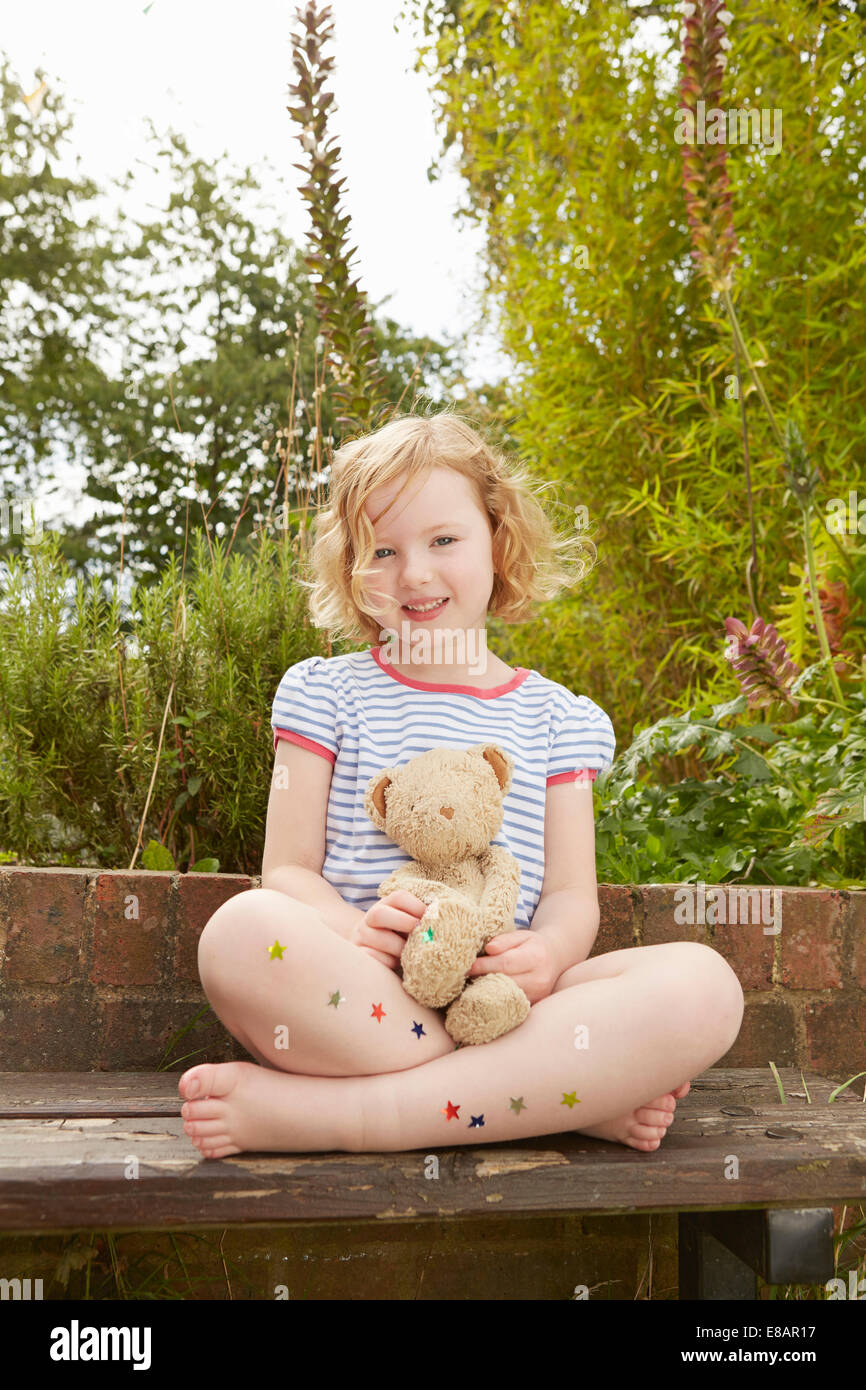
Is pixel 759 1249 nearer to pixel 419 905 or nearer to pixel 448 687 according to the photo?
pixel 419 905

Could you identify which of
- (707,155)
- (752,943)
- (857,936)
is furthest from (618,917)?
(707,155)

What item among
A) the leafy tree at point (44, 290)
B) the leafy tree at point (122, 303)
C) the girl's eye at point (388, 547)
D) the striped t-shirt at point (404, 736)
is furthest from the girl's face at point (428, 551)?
the leafy tree at point (44, 290)

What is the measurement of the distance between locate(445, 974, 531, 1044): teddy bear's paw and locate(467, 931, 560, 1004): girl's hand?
38 mm

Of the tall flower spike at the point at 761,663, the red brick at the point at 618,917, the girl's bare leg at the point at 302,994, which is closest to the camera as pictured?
the girl's bare leg at the point at 302,994

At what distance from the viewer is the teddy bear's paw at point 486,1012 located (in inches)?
47.5

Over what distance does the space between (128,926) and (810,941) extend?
43.5 inches

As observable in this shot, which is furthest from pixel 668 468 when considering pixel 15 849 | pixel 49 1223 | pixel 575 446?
pixel 49 1223

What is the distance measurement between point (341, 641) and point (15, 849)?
742 millimetres

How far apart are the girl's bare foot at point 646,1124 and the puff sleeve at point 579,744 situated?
490mm

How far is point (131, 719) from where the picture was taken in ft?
6.63

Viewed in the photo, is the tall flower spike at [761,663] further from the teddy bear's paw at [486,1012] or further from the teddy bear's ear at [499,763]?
the teddy bear's paw at [486,1012]

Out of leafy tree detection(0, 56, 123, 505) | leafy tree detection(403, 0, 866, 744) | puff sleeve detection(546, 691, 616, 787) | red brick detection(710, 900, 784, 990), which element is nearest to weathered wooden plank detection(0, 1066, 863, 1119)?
red brick detection(710, 900, 784, 990)

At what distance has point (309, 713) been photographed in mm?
1535
